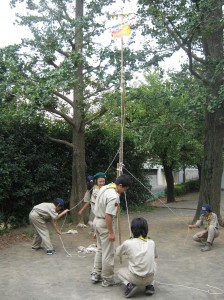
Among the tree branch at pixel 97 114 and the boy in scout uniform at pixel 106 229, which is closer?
the boy in scout uniform at pixel 106 229

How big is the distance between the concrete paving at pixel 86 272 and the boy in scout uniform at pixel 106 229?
0.16 m

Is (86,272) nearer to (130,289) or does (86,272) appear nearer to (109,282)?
(109,282)

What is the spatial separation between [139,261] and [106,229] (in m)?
0.73

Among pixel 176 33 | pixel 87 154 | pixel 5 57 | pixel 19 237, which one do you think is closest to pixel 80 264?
pixel 19 237

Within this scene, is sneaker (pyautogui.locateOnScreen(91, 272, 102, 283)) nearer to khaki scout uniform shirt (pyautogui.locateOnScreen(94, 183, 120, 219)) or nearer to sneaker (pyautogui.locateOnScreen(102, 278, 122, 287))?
sneaker (pyautogui.locateOnScreen(102, 278, 122, 287))

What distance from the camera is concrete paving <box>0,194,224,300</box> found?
480 centimetres

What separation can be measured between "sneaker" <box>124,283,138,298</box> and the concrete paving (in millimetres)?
78

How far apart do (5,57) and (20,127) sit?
251 centimetres

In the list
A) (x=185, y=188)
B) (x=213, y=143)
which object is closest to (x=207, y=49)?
(x=213, y=143)

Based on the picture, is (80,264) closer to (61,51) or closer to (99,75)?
(99,75)

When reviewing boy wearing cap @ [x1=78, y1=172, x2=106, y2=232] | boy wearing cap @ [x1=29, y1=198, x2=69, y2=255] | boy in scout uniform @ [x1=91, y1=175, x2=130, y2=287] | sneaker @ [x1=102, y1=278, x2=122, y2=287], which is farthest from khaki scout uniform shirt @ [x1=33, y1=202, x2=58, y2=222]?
sneaker @ [x1=102, y1=278, x2=122, y2=287]

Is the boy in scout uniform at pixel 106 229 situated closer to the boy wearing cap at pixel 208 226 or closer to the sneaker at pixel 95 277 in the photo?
the sneaker at pixel 95 277

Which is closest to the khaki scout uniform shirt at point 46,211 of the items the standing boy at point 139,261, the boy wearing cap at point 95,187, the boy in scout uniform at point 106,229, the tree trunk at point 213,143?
the boy wearing cap at point 95,187

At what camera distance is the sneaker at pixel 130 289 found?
4.68m
